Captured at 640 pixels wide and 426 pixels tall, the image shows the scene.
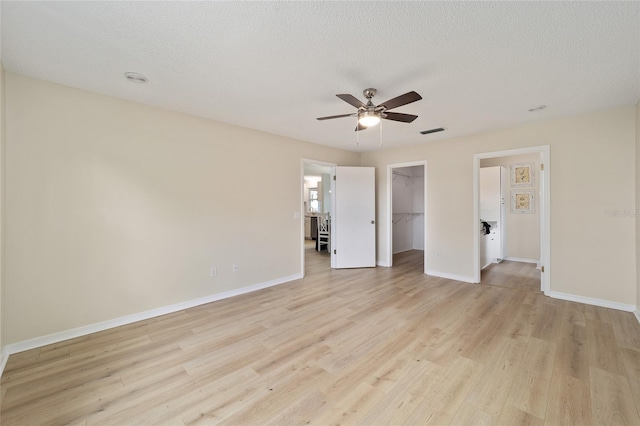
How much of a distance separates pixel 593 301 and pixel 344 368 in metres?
3.59

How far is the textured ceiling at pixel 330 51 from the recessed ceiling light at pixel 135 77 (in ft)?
0.17

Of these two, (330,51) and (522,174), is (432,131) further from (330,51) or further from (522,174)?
(522,174)

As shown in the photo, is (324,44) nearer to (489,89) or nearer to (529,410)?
(489,89)

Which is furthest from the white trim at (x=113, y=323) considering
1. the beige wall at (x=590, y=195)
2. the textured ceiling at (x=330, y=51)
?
the beige wall at (x=590, y=195)

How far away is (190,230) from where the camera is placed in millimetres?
3363

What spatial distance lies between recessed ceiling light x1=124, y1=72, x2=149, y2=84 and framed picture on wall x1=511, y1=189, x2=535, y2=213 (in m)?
7.17

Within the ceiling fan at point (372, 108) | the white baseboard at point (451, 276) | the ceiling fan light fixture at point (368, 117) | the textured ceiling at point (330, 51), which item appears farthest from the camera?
the white baseboard at point (451, 276)

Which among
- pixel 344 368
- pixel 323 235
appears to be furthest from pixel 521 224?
pixel 344 368

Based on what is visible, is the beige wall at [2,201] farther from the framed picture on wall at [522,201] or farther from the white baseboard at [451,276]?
the framed picture on wall at [522,201]

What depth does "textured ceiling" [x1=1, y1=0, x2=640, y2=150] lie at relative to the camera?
1614mm

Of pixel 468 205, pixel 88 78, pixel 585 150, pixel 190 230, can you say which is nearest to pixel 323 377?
pixel 190 230

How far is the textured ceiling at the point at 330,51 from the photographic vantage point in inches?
63.6

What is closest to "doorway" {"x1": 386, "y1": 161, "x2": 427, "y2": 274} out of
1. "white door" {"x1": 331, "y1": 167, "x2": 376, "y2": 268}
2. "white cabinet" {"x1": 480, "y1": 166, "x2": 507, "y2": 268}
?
"white cabinet" {"x1": 480, "y1": 166, "x2": 507, "y2": 268}

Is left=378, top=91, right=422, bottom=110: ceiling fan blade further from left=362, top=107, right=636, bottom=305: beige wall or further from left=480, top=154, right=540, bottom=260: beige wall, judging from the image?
left=480, top=154, right=540, bottom=260: beige wall
